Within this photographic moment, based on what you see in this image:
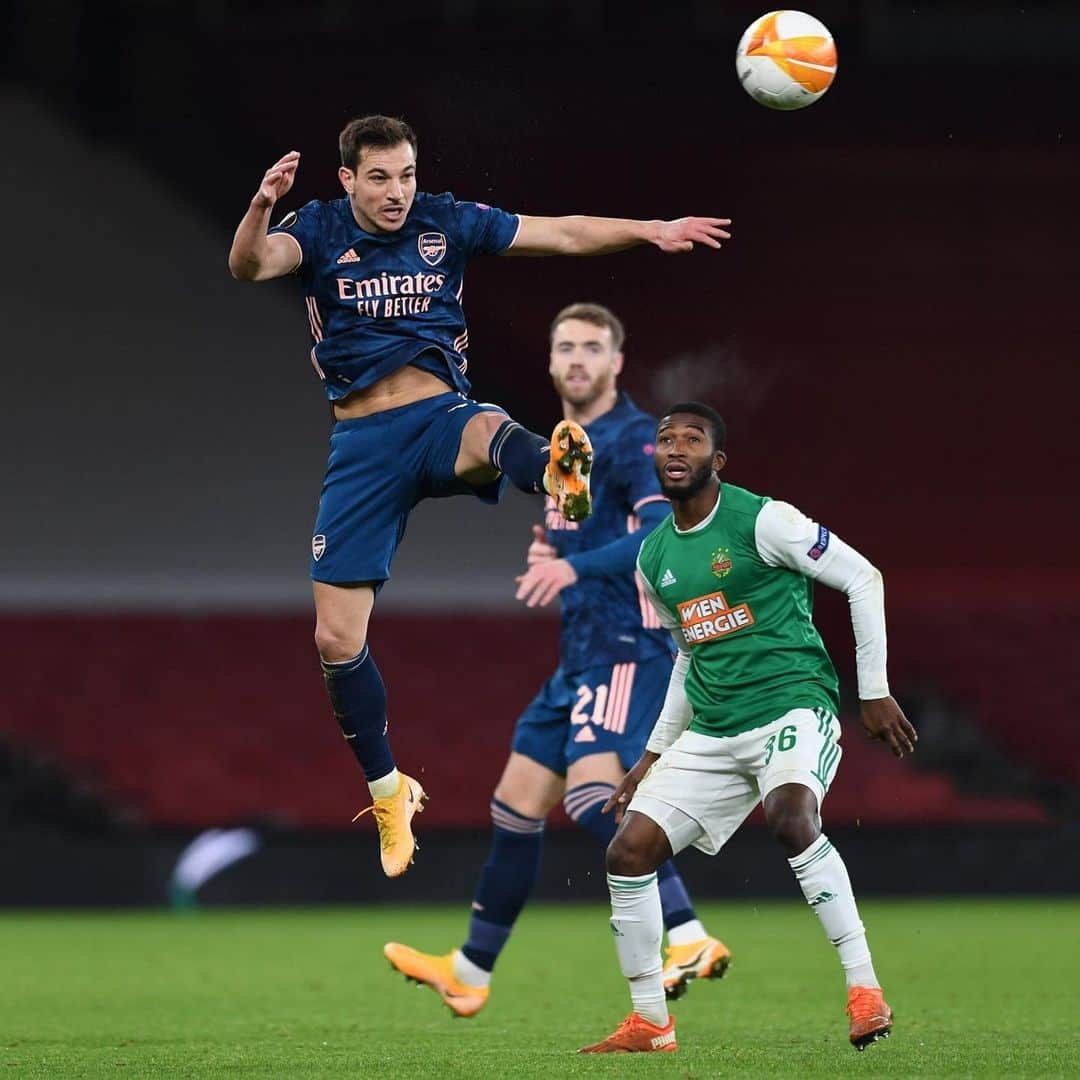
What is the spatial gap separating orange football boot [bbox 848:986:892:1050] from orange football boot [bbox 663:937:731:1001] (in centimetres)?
161

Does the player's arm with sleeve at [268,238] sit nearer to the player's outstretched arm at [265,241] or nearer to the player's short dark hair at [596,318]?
the player's outstretched arm at [265,241]

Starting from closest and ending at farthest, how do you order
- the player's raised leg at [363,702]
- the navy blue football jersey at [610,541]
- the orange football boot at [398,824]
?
the player's raised leg at [363,702] → the orange football boot at [398,824] → the navy blue football jersey at [610,541]

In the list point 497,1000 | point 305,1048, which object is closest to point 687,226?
point 305,1048

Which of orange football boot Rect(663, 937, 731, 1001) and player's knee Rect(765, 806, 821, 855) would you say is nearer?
player's knee Rect(765, 806, 821, 855)

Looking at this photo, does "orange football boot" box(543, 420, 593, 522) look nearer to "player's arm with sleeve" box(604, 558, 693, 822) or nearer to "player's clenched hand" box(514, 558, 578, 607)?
"player's arm with sleeve" box(604, 558, 693, 822)

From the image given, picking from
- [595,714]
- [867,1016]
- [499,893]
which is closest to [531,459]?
[595,714]

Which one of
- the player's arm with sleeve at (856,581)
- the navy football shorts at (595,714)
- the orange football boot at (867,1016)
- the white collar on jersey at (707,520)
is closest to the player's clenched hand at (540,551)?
the navy football shorts at (595,714)

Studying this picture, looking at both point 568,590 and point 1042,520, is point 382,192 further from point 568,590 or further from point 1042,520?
point 1042,520

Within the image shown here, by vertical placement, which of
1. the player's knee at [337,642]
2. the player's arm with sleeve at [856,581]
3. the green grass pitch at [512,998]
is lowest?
the green grass pitch at [512,998]

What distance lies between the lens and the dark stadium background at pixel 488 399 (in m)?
14.6

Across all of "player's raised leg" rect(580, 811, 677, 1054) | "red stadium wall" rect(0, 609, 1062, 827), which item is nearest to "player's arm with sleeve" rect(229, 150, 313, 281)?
"player's raised leg" rect(580, 811, 677, 1054)

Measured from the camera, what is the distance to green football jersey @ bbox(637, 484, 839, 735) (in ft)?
18.4

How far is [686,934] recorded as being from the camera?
272 inches

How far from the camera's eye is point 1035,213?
17.0 metres
